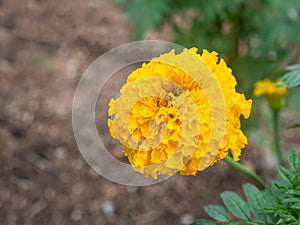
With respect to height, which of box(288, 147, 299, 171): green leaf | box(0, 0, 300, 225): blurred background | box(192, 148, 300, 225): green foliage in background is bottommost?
box(192, 148, 300, 225): green foliage in background

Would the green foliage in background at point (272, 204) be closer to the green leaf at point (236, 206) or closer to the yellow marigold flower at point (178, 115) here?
the green leaf at point (236, 206)

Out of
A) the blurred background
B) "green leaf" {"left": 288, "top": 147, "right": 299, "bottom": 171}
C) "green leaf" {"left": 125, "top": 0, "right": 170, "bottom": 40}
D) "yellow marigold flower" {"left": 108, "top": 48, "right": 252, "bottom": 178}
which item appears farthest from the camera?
the blurred background

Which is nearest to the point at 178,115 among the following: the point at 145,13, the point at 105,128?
the point at 145,13

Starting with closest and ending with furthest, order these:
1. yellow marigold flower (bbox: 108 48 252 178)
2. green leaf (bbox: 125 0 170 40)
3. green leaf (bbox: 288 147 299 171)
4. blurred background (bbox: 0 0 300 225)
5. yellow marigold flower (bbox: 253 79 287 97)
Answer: yellow marigold flower (bbox: 108 48 252 178) → green leaf (bbox: 288 147 299 171) → yellow marigold flower (bbox: 253 79 287 97) → green leaf (bbox: 125 0 170 40) → blurred background (bbox: 0 0 300 225)

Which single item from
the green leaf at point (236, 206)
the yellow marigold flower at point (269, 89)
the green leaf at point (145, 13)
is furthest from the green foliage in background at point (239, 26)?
the green leaf at point (236, 206)

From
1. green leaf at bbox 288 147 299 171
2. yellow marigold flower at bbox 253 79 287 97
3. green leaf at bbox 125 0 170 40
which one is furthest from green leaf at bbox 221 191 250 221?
green leaf at bbox 125 0 170 40

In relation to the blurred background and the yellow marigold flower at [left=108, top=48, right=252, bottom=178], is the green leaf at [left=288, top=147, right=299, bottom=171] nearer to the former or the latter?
the yellow marigold flower at [left=108, top=48, right=252, bottom=178]

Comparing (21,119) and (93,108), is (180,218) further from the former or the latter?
(21,119)
